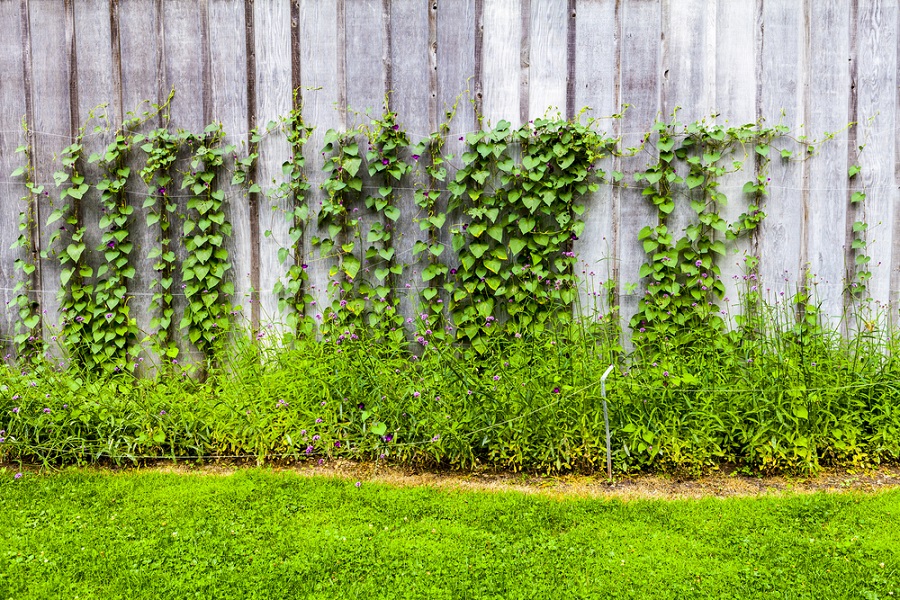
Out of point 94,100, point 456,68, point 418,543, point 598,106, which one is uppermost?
point 456,68

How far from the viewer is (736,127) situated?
3.14 meters

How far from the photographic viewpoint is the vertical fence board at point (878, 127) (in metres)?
3.09

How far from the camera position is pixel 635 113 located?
10.3 ft

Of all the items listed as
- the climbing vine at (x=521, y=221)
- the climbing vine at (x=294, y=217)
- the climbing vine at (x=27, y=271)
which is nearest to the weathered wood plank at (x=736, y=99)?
the climbing vine at (x=521, y=221)

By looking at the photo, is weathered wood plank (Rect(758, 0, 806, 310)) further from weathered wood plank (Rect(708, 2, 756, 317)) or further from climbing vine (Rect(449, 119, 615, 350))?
climbing vine (Rect(449, 119, 615, 350))

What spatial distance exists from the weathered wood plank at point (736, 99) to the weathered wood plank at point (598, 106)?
515mm

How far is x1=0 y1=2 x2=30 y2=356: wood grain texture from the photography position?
3.30 metres

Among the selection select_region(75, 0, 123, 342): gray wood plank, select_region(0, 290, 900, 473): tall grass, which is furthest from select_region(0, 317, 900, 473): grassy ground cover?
select_region(75, 0, 123, 342): gray wood plank

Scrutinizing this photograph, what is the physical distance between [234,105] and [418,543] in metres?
2.41

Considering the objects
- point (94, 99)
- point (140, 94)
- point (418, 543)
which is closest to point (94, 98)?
point (94, 99)

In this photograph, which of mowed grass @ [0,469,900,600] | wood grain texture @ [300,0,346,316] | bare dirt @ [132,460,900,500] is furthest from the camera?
wood grain texture @ [300,0,346,316]

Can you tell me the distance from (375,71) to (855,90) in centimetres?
240

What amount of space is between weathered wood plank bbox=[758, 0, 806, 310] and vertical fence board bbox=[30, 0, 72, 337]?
359 centimetres

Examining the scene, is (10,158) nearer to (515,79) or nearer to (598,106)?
(515,79)
